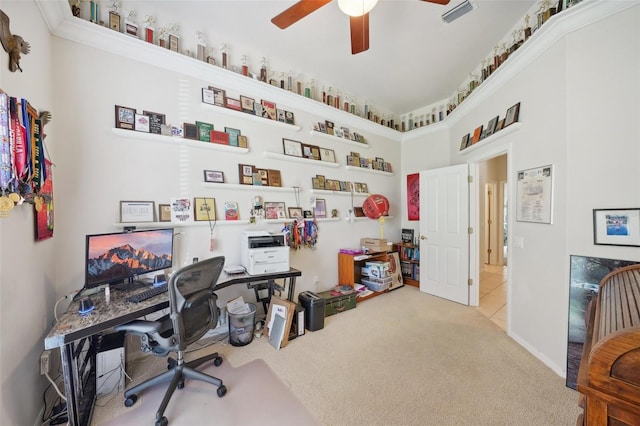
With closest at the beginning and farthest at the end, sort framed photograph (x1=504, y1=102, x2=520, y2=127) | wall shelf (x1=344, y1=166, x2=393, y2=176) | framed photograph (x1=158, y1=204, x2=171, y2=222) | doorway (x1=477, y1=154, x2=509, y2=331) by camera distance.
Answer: framed photograph (x1=158, y1=204, x2=171, y2=222), framed photograph (x1=504, y1=102, x2=520, y2=127), wall shelf (x1=344, y1=166, x2=393, y2=176), doorway (x1=477, y1=154, x2=509, y2=331)

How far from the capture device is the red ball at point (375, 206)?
3965 millimetres

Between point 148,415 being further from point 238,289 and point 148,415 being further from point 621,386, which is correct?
point 621,386

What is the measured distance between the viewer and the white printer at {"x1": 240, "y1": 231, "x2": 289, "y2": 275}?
245 cm

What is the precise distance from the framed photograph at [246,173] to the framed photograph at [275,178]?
250 millimetres

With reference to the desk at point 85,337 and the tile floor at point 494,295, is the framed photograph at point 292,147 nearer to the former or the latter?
the desk at point 85,337

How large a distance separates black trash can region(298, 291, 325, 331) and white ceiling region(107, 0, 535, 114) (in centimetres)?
290

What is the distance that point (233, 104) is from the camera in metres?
2.76

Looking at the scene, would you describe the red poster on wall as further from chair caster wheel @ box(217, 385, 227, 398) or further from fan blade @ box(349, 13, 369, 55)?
chair caster wheel @ box(217, 385, 227, 398)

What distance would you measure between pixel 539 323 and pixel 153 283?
349 centimetres

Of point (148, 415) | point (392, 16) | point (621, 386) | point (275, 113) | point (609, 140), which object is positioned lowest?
point (148, 415)

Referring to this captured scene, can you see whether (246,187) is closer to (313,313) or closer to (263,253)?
(263,253)

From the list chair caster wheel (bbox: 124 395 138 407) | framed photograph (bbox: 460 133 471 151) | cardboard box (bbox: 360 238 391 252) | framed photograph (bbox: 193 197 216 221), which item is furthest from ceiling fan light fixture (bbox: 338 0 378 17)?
chair caster wheel (bbox: 124 395 138 407)

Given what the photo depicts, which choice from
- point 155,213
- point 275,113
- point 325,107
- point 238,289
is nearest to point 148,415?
point 238,289

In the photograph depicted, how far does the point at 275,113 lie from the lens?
3.08 metres
